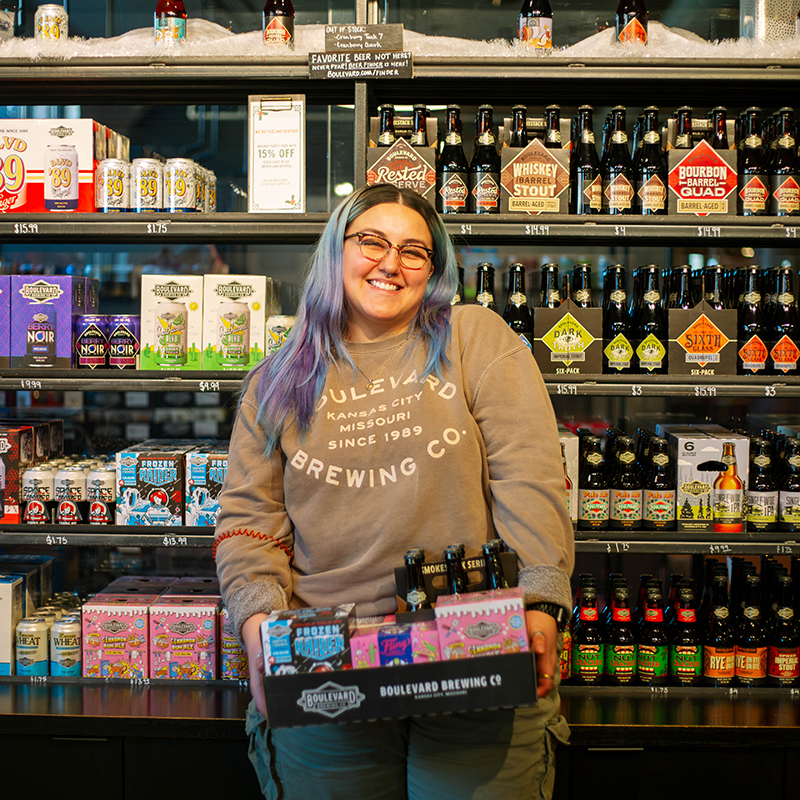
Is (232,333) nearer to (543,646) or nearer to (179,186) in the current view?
(179,186)

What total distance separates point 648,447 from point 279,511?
1497mm

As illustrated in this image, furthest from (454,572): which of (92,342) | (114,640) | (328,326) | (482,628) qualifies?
(92,342)

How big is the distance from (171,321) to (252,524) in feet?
3.79

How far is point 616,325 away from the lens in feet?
9.13

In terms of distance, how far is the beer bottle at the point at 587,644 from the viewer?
259 centimetres

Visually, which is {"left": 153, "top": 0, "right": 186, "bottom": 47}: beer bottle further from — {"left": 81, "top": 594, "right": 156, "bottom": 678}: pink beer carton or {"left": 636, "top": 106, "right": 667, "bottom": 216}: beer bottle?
{"left": 81, "top": 594, "right": 156, "bottom": 678}: pink beer carton

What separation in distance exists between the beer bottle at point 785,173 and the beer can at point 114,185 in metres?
2.22

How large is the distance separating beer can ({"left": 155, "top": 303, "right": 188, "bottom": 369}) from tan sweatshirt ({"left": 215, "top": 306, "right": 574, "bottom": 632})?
0.99 metres

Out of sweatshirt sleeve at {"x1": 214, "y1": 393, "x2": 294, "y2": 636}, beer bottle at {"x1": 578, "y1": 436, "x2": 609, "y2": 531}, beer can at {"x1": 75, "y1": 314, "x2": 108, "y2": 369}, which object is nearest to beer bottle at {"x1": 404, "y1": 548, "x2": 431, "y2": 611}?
sweatshirt sleeve at {"x1": 214, "y1": 393, "x2": 294, "y2": 636}

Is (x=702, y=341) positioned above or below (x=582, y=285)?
below

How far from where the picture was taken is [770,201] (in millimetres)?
2592

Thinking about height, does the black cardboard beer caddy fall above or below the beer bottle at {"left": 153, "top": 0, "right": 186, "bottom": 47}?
below

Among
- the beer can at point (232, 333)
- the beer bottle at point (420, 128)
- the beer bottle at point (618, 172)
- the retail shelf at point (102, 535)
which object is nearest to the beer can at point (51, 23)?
the beer can at point (232, 333)

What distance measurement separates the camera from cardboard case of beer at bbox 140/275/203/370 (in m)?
2.61
